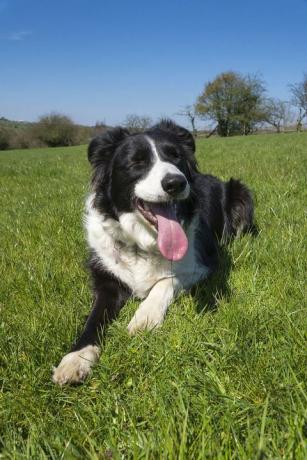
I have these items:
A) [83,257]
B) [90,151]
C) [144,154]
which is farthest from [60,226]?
[144,154]

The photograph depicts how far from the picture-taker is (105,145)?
3367mm

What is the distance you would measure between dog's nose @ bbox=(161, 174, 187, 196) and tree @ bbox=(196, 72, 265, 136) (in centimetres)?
6659

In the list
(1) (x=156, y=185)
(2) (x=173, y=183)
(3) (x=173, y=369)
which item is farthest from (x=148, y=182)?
(3) (x=173, y=369)

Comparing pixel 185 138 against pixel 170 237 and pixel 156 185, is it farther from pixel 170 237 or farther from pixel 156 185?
pixel 170 237

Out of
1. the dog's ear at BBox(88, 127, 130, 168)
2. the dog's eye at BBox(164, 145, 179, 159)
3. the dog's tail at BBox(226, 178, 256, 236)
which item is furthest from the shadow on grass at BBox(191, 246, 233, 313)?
the dog's ear at BBox(88, 127, 130, 168)

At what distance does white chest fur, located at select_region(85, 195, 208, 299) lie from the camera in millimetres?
3082

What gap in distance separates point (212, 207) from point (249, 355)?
2771 mm

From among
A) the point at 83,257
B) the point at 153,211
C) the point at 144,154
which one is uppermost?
the point at 144,154

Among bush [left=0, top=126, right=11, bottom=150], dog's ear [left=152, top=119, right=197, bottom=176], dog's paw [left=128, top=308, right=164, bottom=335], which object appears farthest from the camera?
bush [left=0, top=126, right=11, bottom=150]

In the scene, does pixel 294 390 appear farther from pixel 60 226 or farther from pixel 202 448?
pixel 60 226

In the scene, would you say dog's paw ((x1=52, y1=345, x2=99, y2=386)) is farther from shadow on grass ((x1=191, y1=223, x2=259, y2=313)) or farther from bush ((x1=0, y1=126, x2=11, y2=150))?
bush ((x1=0, y1=126, x2=11, y2=150))

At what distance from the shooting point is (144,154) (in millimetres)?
3037

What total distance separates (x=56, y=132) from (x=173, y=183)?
59.9m

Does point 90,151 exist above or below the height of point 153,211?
above
